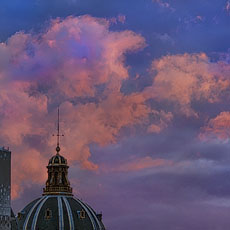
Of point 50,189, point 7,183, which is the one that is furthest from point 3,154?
point 50,189

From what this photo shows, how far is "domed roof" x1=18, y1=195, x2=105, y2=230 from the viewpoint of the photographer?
600 feet

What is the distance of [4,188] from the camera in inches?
2894

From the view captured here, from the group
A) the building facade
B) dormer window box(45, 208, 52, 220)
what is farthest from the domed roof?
the building facade

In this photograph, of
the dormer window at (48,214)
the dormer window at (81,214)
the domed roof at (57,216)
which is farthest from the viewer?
the dormer window at (81,214)

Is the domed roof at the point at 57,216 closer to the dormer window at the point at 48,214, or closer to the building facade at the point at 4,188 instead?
the dormer window at the point at 48,214

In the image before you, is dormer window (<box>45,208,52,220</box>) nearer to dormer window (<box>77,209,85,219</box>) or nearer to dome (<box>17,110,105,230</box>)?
dome (<box>17,110,105,230</box>)

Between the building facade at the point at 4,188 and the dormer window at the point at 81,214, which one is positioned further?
the dormer window at the point at 81,214

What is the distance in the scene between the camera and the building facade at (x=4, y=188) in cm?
7281

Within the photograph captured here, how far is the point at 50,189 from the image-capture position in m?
198

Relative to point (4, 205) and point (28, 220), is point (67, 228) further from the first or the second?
point (4, 205)

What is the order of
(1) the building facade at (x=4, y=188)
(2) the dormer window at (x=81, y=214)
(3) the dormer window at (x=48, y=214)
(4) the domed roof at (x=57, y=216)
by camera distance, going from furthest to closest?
(2) the dormer window at (x=81, y=214)
(3) the dormer window at (x=48, y=214)
(4) the domed roof at (x=57, y=216)
(1) the building facade at (x=4, y=188)

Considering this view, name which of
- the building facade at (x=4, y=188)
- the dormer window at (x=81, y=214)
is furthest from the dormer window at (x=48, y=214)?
the building facade at (x=4, y=188)

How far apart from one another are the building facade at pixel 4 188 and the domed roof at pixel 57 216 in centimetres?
10753

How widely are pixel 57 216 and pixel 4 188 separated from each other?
112 m
